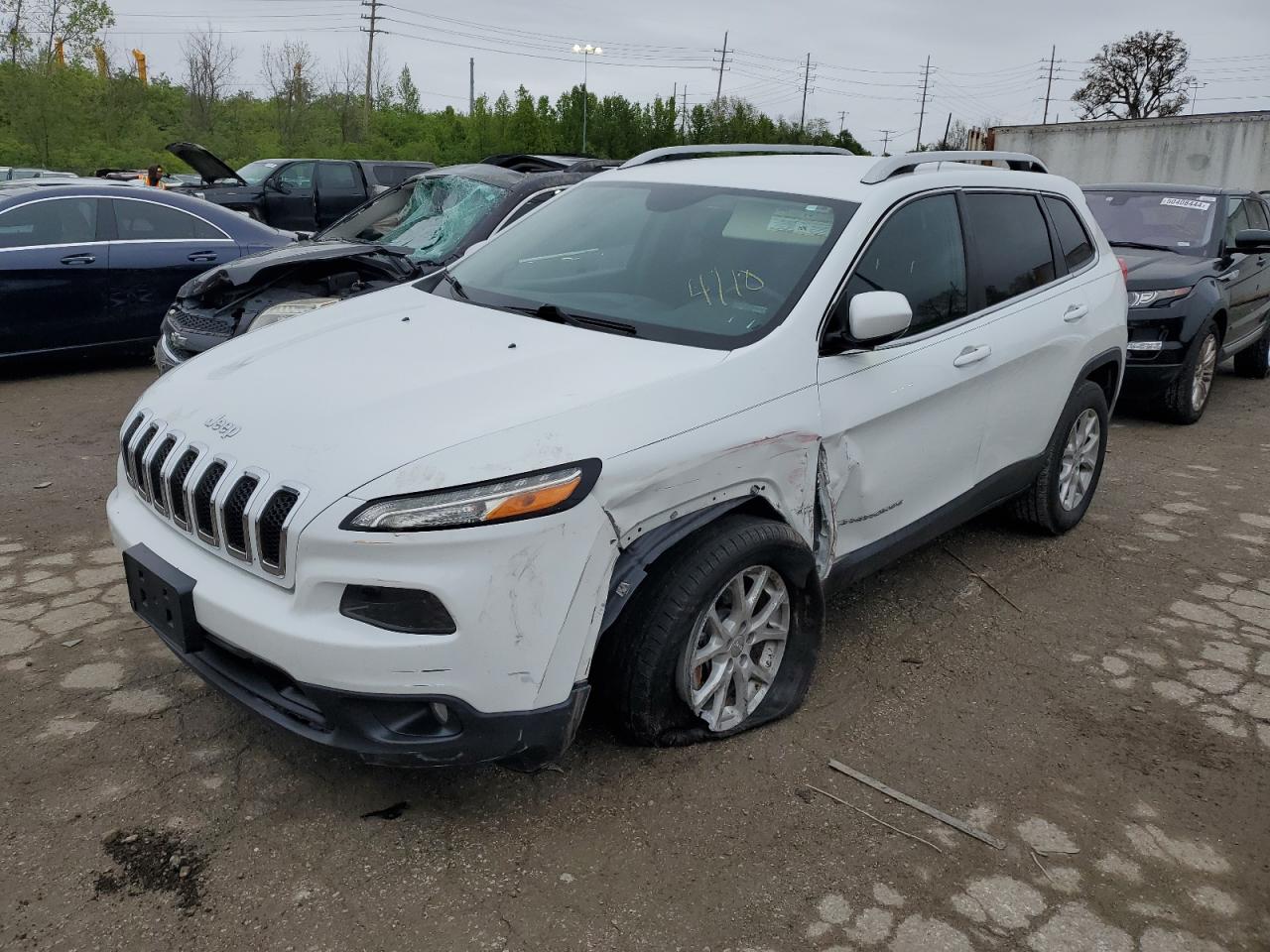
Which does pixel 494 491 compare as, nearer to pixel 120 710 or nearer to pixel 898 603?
pixel 120 710

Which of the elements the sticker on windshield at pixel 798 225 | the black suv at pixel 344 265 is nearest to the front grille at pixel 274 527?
the sticker on windshield at pixel 798 225

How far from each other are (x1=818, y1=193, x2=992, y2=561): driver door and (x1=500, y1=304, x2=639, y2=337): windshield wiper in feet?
1.99

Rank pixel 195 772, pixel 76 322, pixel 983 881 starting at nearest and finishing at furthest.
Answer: pixel 983 881 → pixel 195 772 → pixel 76 322

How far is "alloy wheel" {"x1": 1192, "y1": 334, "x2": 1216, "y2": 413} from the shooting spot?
748 centimetres

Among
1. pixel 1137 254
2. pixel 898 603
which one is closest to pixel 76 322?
pixel 898 603

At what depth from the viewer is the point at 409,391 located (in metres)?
2.75

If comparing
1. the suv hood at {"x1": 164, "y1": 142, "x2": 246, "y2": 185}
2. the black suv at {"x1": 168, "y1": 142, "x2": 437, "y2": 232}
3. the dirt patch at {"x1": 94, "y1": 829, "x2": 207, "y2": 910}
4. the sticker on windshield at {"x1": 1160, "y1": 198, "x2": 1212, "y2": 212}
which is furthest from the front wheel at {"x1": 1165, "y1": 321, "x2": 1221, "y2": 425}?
the black suv at {"x1": 168, "y1": 142, "x2": 437, "y2": 232}

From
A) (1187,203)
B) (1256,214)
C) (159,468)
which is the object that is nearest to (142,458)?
(159,468)

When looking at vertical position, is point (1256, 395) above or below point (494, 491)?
below

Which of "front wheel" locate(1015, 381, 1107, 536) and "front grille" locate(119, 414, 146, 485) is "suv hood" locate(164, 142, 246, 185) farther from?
"front wheel" locate(1015, 381, 1107, 536)

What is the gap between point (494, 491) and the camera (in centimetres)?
238

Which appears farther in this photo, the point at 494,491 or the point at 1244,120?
the point at 1244,120

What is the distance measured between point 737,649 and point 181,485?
1.61 m

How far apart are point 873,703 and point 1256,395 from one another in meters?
7.21
